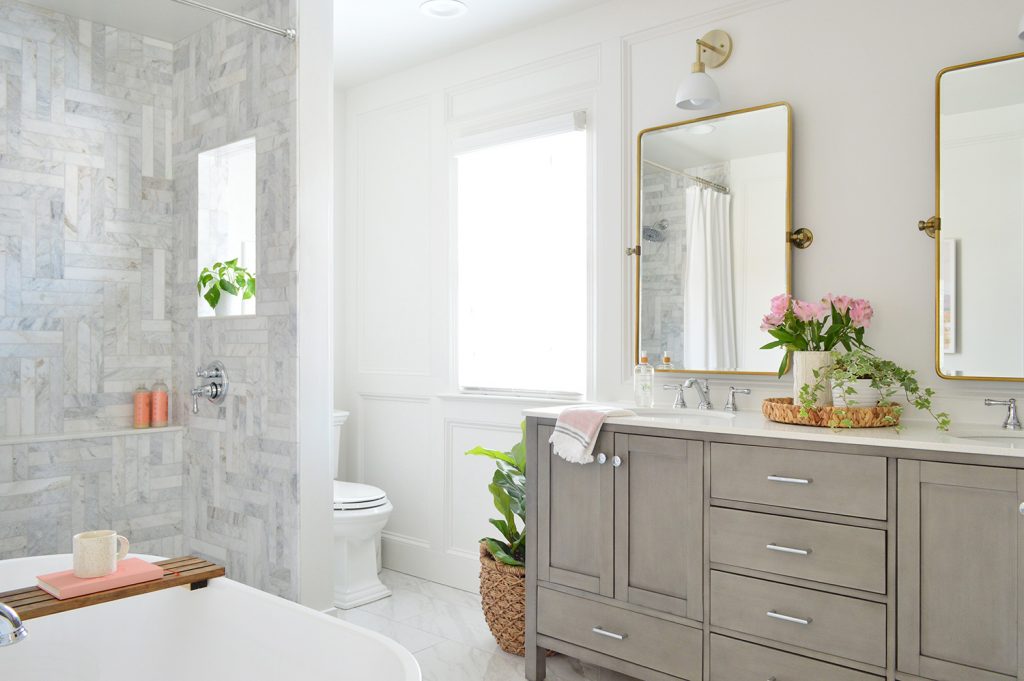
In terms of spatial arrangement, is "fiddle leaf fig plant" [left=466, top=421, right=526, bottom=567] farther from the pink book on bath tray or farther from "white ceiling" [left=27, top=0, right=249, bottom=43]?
"white ceiling" [left=27, top=0, right=249, bottom=43]

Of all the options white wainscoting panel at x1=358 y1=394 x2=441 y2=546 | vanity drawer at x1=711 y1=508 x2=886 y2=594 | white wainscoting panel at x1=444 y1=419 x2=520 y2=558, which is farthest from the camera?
white wainscoting panel at x1=358 y1=394 x2=441 y2=546

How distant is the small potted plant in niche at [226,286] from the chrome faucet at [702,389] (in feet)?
5.79

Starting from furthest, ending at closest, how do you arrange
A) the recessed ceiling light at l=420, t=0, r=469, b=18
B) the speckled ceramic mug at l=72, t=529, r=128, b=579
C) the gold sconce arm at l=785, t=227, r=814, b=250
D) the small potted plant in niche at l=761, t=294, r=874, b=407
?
the recessed ceiling light at l=420, t=0, r=469, b=18, the gold sconce arm at l=785, t=227, r=814, b=250, the small potted plant in niche at l=761, t=294, r=874, b=407, the speckled ceramic mug at l=72, t=529, r=128, b=579

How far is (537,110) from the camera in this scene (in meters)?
3.39

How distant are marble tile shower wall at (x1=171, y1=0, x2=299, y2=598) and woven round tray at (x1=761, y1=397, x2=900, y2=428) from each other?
169 centimetres

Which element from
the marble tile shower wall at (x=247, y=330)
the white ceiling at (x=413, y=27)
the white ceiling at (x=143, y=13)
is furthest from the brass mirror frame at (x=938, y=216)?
the white ceiling at (x=143, y=13)

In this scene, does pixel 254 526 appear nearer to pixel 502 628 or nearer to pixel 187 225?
pixel 502 628

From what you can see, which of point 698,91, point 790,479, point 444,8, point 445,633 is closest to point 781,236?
point 698,91

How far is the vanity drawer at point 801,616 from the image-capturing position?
1998mm

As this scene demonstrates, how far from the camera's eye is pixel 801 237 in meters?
2.63

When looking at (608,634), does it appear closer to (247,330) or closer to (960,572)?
(960,572)

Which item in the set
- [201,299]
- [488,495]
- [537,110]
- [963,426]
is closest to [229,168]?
[201,299]

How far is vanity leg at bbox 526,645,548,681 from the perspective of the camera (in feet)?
8.71

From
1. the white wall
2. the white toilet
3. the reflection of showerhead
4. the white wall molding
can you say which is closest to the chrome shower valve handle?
the white toilet
